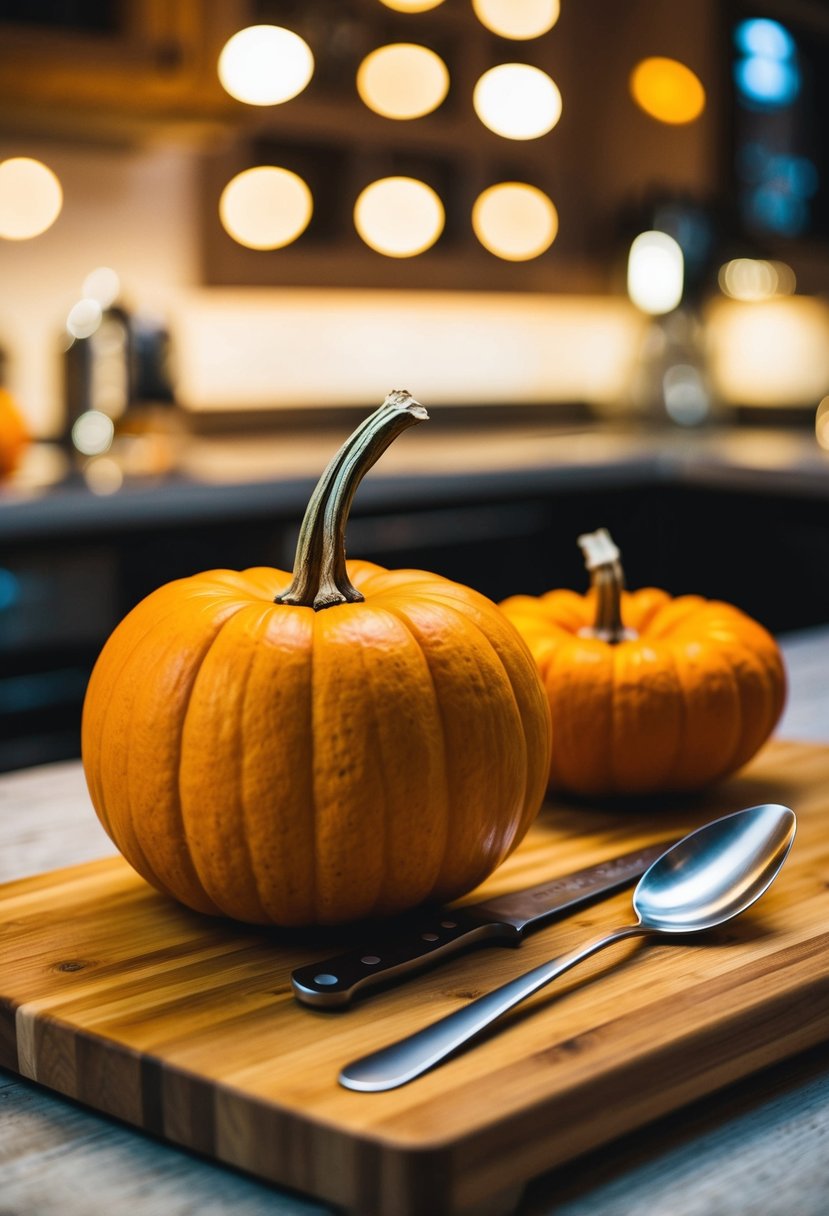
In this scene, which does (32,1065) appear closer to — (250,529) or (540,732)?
(540,732)

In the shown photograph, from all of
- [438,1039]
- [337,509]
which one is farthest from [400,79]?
[438,1039]

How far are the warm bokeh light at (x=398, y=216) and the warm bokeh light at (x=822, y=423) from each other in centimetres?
113

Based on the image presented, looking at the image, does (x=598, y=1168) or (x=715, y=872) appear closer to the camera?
(x=598, y=1168)

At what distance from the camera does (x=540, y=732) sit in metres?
0.73

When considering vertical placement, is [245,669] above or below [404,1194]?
above

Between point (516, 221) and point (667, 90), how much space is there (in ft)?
1.88

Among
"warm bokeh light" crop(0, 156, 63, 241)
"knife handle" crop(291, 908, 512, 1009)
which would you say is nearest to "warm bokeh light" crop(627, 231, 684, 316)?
"warm bokeh light" crop(0, 156, 63, 241)

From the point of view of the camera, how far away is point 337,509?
27.3 inches

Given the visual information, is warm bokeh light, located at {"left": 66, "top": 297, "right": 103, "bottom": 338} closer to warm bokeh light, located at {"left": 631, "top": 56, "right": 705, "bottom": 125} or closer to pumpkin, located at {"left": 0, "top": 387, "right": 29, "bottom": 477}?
pumpkin, located at {"left": 0, "top": 387, "right": 29, "bottom": 477}

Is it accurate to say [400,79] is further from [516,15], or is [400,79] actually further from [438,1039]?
[438,1039]

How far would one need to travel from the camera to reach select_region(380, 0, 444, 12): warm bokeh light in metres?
3.36

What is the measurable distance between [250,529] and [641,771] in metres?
1.72

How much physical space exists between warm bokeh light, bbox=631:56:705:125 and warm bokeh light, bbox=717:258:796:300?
43 cm

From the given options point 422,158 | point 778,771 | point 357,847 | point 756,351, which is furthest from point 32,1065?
point 756,351
